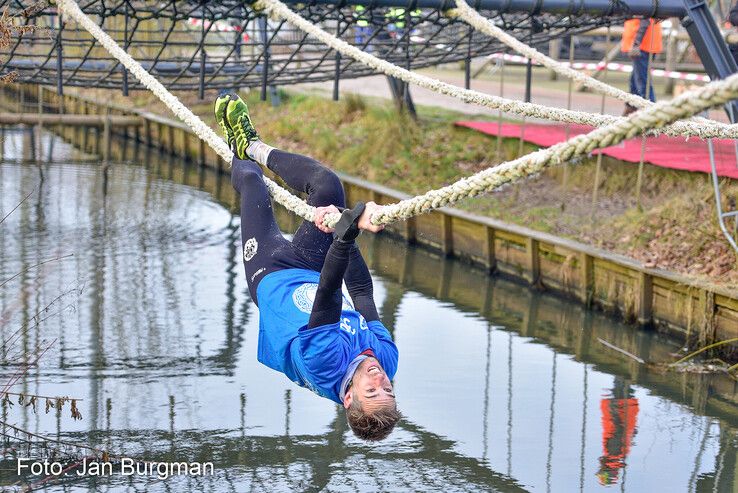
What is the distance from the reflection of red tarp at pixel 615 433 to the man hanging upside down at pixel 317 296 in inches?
102

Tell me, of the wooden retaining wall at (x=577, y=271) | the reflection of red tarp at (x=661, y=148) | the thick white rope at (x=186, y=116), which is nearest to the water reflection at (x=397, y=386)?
the wooden retaining wall at (x=577, y=271)

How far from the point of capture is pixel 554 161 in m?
3.39

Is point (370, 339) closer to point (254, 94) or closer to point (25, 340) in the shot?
point (25, 340)

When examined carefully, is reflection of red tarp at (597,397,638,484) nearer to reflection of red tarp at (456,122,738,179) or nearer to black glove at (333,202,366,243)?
reflection of red tarp at (456,122,738,179)

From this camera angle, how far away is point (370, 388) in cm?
405

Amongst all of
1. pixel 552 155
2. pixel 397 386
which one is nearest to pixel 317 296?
pixel 552 155

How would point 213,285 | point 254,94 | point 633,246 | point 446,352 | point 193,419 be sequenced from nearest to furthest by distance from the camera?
1. point 193,419
2. point 446,352
3. point 633,246
4. point 213,285
5. point 254,94

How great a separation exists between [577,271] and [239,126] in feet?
17.4

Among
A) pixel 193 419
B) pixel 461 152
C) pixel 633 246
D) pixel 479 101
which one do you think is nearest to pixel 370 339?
pixel 479 101

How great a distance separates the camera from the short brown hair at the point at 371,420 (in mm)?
3992

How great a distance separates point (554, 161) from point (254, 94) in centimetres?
1330

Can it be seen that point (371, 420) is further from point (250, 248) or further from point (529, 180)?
point (529, 180)

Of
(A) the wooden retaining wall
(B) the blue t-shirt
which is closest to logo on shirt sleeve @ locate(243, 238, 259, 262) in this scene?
(B) the blue t-shirt

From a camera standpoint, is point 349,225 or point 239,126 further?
point 239,126
